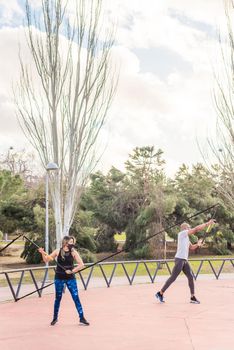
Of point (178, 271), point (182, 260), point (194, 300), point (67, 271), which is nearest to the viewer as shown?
point (67, 271)

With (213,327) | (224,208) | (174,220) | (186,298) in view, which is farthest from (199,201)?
(213,327)

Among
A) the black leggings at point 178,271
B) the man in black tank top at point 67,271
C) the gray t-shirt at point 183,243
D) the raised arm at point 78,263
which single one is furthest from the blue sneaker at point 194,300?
the raised arm at point 78,263

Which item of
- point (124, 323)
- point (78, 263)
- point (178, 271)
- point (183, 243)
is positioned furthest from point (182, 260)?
point (78, 263)

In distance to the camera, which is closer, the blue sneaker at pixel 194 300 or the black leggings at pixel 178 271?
the black leggings at pixel 178 271

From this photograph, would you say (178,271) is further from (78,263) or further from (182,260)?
(78,263)

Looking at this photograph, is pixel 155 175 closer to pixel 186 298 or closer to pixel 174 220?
pixel 174 220

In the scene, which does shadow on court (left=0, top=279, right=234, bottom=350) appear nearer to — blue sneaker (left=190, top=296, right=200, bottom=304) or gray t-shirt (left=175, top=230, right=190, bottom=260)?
blue sneaker (left=190, top=296, right=200, bottom=304)

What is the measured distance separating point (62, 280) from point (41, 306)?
2766 millimetres

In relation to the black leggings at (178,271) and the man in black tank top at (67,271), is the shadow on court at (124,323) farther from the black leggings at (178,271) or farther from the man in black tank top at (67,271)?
the black leggings at (178,271)

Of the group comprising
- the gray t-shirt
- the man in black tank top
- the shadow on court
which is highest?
the gray t-shirt

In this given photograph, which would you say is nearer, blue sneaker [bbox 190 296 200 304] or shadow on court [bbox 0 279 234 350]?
shadow on court [bbox 0 279 234 350]

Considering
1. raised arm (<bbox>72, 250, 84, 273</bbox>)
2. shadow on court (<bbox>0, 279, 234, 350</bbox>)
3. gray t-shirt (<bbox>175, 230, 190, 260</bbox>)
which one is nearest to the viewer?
shadow on court (<bbox>0, 279, 234, 350</bbox>)

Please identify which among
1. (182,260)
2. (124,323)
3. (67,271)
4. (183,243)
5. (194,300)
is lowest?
(124,323)

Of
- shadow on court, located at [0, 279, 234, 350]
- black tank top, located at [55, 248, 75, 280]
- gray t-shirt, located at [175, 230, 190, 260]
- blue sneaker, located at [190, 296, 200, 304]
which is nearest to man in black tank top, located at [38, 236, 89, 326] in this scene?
black tank top, located at [55, 248, 75, 280]
